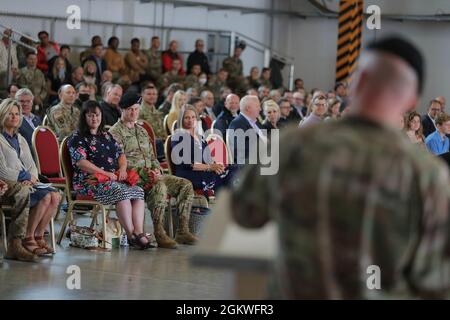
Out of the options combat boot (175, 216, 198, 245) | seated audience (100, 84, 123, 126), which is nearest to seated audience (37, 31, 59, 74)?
seated audience (100, 84, 123, 126)

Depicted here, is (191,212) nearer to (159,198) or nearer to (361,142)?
(159,198)

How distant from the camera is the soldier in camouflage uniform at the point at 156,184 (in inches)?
312

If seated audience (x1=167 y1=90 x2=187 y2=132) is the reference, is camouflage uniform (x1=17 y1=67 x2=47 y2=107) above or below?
above

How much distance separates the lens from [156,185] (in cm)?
799

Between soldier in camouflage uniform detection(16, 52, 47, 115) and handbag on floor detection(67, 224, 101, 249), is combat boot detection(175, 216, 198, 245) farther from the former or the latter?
soldier in camouflage uniform detection(16, 52, 47, 115)

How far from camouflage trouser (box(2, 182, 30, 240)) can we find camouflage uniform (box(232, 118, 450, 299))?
4.89 meters

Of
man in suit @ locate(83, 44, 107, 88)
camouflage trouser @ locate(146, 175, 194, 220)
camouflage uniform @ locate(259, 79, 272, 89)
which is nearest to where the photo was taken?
camouflage trouser @ locate(146, 175, 194, 220)

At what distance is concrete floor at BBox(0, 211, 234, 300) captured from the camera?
5.88 metres

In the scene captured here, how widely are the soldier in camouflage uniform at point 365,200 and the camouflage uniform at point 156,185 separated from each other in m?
5.70

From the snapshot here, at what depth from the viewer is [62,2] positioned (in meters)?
15.2

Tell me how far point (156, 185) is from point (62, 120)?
62.4 inches

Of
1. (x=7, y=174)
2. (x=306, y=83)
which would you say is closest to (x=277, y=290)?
(x=7, y=174)

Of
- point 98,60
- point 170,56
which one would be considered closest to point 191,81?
point 170,56

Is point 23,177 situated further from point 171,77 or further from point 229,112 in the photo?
point 171,77
